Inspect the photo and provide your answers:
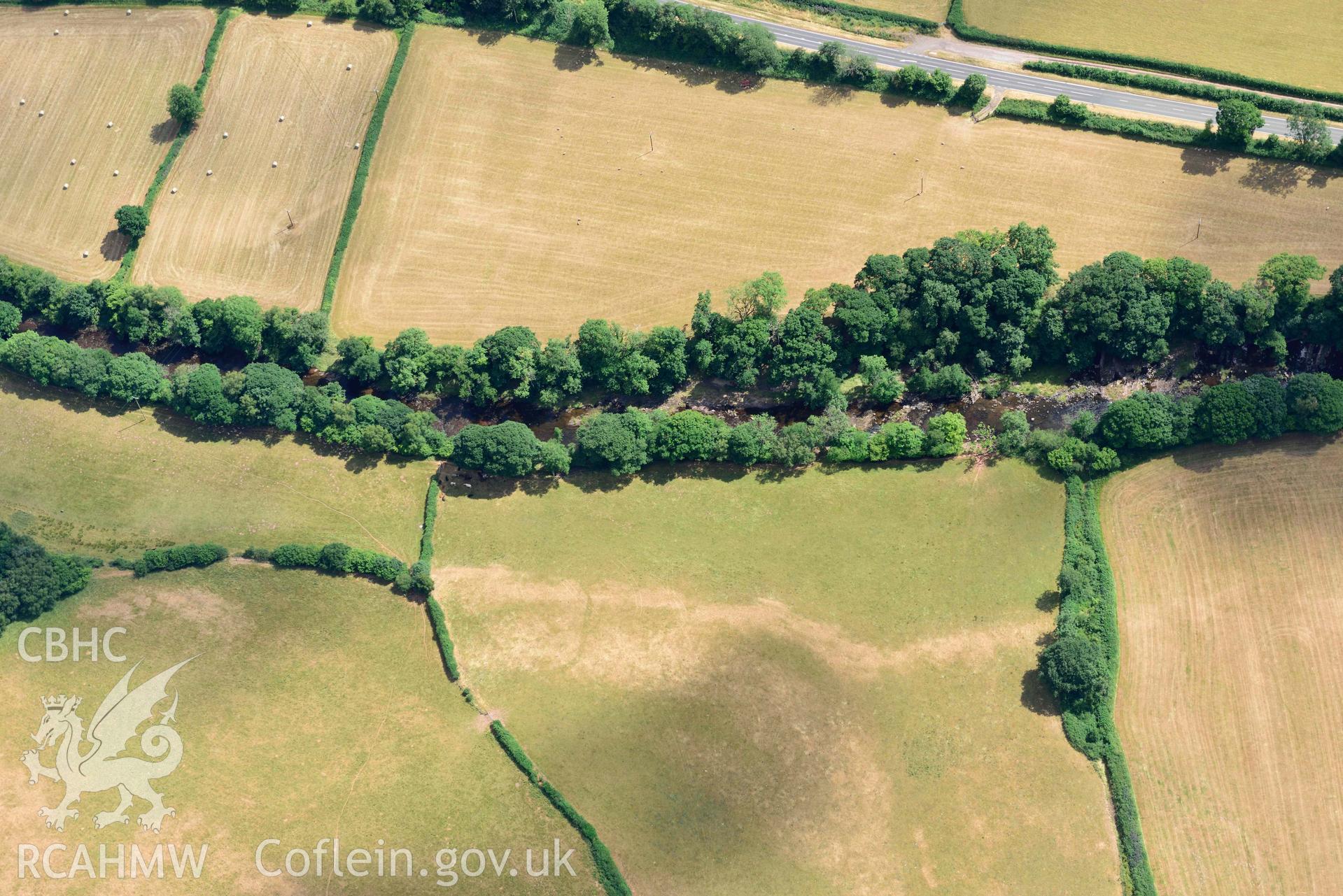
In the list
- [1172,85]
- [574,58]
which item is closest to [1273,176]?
[1172,85]

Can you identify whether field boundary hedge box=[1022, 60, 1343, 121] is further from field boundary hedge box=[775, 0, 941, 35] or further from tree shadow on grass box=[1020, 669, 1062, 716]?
tree shadow on grass box=[1020, 669, 1062, 716]

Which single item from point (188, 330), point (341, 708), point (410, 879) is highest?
point (188, 330)

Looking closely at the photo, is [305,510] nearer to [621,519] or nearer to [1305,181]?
[621,519]

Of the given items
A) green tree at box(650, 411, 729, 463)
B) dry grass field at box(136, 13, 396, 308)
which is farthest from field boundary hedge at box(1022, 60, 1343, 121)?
dry grass field at box(136, 13, 396, 308)

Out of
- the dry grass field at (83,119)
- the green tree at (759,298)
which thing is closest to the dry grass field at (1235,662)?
the green tree at (759,298)

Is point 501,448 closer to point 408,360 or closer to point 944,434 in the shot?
point 408,360

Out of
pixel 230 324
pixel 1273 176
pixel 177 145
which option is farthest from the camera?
pixel 177 145

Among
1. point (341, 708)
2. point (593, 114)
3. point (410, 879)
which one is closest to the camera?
point (410, 879)

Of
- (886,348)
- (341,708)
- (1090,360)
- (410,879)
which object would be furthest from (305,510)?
(1090,360)
